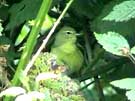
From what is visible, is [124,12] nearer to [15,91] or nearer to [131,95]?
[131,95]

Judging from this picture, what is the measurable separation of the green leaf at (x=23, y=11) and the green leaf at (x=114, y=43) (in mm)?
488

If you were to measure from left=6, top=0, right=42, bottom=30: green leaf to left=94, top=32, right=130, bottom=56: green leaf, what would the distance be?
49 centimetres

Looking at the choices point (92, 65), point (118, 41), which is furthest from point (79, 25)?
point (118, 41)

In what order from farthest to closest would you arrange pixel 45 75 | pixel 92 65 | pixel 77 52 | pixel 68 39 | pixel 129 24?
pixel 68 39 < pixel 77 52 < pixel 92 65 < pixel 129 24 < pixel 45 75

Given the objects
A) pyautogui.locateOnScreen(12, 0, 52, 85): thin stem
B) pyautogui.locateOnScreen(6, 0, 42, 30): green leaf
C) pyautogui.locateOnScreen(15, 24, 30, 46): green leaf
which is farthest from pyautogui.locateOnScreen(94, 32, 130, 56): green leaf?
pyautogui.locateOnScreen(15, 24, 30, 46): green leaf

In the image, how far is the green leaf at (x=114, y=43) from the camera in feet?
3.48

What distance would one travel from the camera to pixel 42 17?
36.1 inches

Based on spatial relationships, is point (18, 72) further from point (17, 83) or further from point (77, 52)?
point (77, 52)

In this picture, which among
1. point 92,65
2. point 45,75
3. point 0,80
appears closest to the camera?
point 45,75

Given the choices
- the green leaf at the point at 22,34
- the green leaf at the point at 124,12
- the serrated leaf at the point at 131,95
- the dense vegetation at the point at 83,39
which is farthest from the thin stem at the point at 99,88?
the serrated leaf at the point at 131,95

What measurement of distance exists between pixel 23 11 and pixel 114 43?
631 mm

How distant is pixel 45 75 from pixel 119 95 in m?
0.99

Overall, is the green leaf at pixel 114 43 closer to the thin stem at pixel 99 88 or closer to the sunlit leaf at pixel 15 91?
the sunlit leaf at pixel 15 91

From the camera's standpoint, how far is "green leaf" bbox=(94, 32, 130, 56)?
1.06 m
